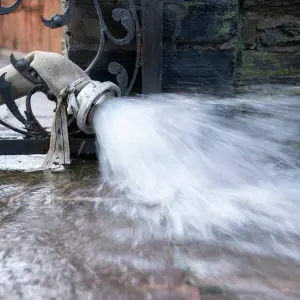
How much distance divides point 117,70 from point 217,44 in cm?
52

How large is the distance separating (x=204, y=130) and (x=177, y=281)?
4.06 ft

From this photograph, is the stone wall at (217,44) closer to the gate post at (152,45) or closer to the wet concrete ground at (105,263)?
the gate post at (152,45)

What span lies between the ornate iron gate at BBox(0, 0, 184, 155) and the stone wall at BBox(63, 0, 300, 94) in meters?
0.09

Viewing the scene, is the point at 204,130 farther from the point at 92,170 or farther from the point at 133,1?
the point at 133,1

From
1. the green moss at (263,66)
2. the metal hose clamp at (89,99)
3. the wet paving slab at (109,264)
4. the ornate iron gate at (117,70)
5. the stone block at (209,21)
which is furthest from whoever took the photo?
the green moss at (263,66)

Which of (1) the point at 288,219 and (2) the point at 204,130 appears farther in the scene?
(2) the point at 204,130

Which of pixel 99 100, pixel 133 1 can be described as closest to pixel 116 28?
pixel 133 1

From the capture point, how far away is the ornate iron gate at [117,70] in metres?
2.02

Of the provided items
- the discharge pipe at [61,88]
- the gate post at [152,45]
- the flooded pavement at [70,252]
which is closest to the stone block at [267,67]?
the gate post at [152,45]

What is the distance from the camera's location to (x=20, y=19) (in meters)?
7.96

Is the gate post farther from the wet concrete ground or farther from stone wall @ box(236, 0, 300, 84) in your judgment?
the wet concrete ground

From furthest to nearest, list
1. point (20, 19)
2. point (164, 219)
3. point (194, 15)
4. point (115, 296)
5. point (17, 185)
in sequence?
point (20, 19) → point (194, 15) → point (17, 185) → point (164, 219) → point (115, 296)

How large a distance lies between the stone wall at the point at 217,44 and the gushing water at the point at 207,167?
0.39 ft

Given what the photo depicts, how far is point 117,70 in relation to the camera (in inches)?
83.6
